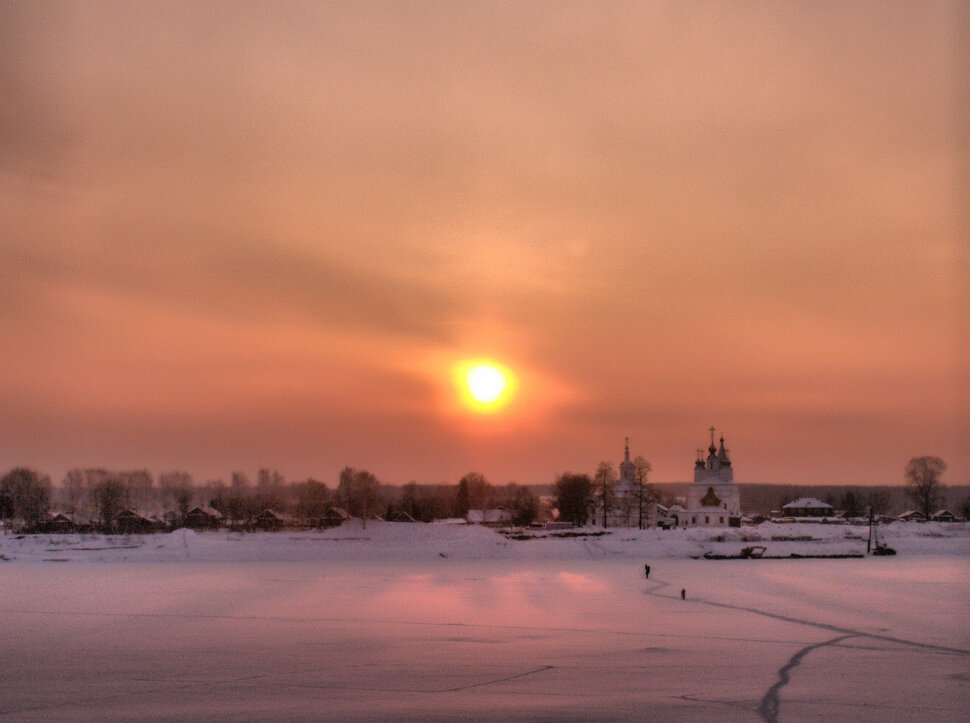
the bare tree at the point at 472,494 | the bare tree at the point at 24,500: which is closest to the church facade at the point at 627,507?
the bare tree at the point at 472,494

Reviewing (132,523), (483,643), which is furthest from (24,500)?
(483,643)

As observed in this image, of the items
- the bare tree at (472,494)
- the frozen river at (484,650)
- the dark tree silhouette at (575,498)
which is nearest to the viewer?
the frozen river at (484,650)

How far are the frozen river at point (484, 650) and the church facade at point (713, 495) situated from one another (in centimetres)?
8130

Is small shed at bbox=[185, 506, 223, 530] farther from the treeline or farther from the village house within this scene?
the village house

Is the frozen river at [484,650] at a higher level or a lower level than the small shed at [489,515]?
higher

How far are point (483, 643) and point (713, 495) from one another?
11152 cm

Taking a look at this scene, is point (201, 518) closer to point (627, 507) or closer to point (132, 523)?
point (132, 523)

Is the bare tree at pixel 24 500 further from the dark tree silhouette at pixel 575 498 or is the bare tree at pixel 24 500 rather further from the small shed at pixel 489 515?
the dark tree silhouette at pixel 575 498

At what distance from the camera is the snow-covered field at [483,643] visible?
19953 millimetres

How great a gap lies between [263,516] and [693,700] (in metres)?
114

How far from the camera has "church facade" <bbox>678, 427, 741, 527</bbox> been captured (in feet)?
433

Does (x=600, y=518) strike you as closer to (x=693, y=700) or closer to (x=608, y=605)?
(x=608, y=605)

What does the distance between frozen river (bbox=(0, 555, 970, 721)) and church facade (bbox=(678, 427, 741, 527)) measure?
81299 millimetres

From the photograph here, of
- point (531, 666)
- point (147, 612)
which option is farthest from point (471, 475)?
point (531, 666)
